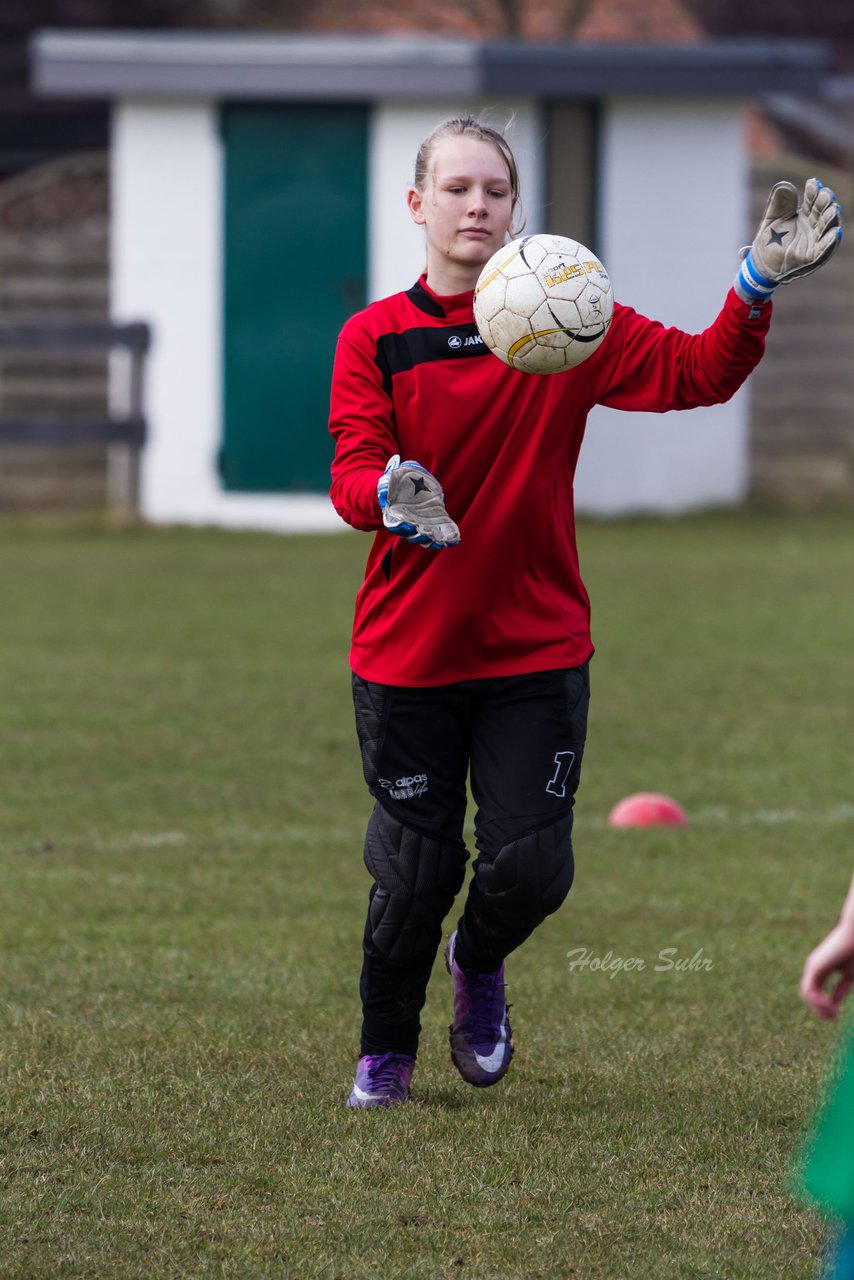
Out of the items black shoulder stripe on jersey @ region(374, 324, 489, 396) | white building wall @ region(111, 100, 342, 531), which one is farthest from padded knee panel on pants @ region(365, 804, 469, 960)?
white building wall @ region(111, 100, 342, 531)

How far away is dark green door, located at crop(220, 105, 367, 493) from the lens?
1728cm

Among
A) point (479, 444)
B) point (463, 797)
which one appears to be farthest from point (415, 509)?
point (463, 797)

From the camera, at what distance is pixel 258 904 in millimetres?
6426

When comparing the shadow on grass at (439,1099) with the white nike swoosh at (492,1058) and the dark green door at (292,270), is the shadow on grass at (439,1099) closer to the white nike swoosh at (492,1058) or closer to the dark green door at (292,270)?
the white nike swoosh at (492,1058)

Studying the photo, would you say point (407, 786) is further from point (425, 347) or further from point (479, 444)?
point (425, 347)

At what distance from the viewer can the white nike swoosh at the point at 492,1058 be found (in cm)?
468

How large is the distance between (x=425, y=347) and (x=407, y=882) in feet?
3.67

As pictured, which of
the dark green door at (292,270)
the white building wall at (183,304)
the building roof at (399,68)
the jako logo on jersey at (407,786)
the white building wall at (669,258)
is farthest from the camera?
the white building wall at (669,258)

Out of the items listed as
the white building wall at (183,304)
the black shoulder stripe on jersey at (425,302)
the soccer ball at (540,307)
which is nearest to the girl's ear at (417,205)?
the black shoulder stripe on jersey at (425,302)

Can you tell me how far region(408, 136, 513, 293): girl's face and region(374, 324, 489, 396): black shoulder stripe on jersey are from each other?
5.3 inches

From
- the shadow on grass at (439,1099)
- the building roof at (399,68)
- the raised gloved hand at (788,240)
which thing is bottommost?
the shadow on grass at (439,1099)

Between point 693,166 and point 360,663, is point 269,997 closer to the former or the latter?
point 360,663

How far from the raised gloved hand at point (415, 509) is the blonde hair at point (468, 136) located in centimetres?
86

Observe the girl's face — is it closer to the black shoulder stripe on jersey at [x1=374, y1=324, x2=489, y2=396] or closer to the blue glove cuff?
the black shoulder stripe on jersey at [x1=374, y1=324, x2=489, y2=396]
